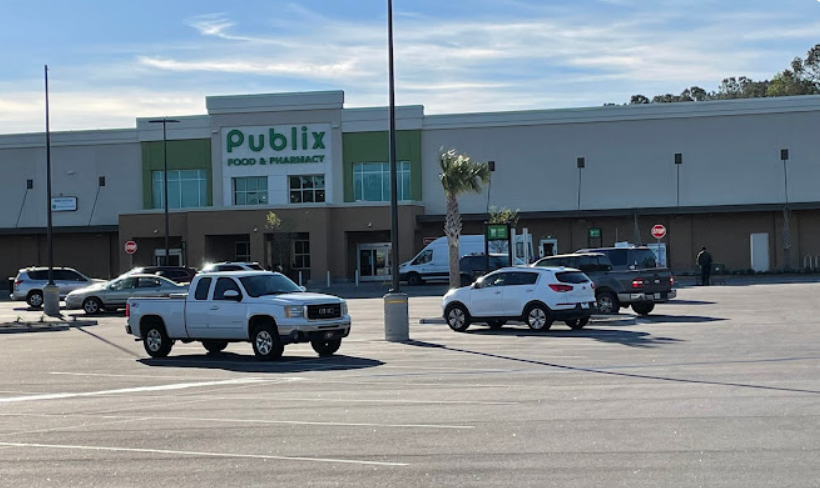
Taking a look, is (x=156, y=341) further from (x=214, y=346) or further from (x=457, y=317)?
(x=457, y=317)

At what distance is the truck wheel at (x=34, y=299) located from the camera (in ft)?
153

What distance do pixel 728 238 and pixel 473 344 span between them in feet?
153

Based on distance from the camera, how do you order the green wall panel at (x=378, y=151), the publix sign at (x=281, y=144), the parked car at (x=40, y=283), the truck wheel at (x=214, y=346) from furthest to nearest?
the publix sign at (x=281, y=144)
the green wall panel at (x=378, y=151)
the parked car at (x=40, y=283)
the truck wheel at (x=214, y=346)

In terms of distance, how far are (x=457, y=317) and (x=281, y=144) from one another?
147 feet

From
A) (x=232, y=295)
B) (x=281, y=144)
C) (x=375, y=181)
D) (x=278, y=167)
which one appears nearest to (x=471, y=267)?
(x=375, y=181)

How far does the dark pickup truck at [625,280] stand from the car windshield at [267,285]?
1077 centimetres

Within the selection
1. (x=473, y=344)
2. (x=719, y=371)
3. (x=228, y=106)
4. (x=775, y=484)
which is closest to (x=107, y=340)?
(x=473, y=344)

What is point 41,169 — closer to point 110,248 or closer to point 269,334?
point 110,248

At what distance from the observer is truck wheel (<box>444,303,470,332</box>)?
28656mm

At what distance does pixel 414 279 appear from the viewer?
60062mm

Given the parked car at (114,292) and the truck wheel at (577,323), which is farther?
the parked car at (114,292)

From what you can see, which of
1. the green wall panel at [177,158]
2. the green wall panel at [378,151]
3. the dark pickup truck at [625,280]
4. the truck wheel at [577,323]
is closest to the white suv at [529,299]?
the truck wheel at [577,323]

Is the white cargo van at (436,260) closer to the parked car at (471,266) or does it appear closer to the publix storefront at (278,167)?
the parked car at (471,266)

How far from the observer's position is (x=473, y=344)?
24594 mm
